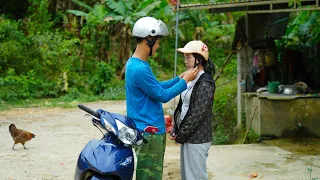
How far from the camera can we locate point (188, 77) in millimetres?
3789

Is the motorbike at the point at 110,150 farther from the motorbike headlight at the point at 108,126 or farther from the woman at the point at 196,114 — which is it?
the woman at the point at 196,114

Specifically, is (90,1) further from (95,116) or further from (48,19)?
(95,116)

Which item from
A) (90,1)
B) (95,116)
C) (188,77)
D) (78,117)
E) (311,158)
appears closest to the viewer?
(95,116)

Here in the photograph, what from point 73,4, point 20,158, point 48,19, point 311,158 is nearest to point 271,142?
point 311,158

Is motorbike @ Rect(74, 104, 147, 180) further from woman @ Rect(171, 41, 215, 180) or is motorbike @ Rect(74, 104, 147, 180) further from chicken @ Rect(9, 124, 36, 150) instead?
chicken @ Rect(9, 124, 36, 150)

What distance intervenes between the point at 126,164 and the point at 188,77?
815 mm

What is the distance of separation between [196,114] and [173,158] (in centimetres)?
314

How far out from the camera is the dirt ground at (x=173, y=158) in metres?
6.00

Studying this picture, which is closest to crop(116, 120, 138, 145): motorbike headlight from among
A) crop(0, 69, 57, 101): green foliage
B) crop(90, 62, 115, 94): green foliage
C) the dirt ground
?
the dirt ground

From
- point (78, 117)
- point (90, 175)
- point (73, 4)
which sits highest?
point (73, 4)

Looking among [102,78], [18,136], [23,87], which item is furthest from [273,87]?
[102,78]

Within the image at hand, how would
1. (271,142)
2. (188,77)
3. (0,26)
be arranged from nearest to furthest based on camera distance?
(188,77)
(271,142)
(0,26)

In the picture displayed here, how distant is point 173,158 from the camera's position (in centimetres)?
699

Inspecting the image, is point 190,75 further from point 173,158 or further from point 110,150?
point 173,158
